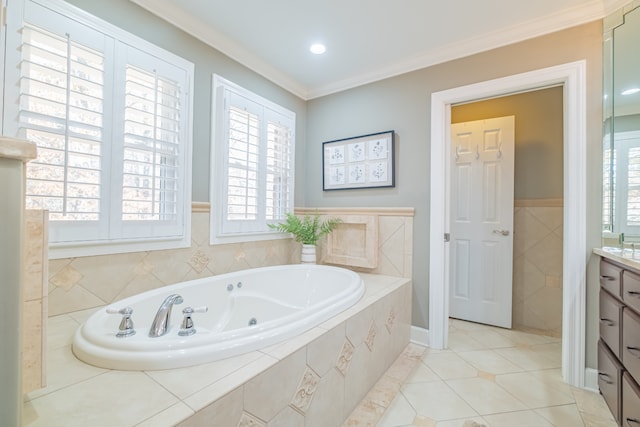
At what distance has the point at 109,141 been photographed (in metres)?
1.57

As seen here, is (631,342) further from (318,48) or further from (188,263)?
(318,48)

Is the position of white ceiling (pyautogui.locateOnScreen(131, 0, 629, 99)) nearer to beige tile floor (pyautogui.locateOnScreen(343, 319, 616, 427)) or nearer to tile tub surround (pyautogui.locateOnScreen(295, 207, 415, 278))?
tile tub surround (pyautogui.locateOnScreen(295, 207, 415, 278))

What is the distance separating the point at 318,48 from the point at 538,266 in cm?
281

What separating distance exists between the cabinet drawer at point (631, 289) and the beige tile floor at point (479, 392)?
67 centimetres

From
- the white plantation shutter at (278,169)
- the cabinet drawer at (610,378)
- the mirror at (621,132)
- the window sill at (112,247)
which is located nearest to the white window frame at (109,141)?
the window sill at (112,247)

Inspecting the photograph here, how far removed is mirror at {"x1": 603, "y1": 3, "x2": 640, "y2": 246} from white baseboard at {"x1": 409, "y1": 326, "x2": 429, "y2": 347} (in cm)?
132

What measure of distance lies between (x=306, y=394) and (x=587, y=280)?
1.83 metres

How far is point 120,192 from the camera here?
1613 mm

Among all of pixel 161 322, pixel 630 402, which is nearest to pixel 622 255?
pixel 630 402

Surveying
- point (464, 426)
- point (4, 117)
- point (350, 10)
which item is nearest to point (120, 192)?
point (4, 117)

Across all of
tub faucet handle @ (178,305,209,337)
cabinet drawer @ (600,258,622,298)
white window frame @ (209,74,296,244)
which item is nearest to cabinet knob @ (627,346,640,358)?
cabinet drawer @ (600,258,622,298)

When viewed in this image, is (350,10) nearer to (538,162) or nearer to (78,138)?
(78,138)

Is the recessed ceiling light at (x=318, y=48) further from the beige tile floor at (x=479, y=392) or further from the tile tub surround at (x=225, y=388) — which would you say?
the beige tile floor at (x=479, y=392)

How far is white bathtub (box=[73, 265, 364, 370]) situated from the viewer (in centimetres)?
96
